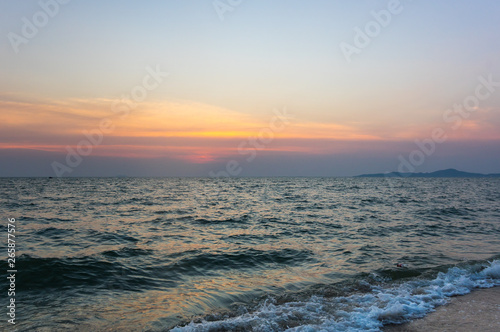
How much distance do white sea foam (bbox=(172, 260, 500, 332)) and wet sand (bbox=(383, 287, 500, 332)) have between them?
234mm

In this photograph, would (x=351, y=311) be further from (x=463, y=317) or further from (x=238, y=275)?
(x=238, y=275)

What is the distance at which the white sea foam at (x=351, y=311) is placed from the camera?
656 cm

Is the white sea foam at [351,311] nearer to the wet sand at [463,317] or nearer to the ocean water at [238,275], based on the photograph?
the ocean water at [238,275]

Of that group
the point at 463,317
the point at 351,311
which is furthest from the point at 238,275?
the point at 463,317

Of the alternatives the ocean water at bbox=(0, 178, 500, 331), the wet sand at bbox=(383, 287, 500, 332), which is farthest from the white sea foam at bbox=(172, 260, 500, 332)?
the wet sand at bbox=(383, 287, 500, 332)

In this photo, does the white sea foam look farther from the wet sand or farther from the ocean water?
the wet sand

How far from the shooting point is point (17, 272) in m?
9.94

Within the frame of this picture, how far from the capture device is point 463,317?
276 inches

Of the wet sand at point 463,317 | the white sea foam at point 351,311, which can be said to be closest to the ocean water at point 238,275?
the white sea foam at point 351,311

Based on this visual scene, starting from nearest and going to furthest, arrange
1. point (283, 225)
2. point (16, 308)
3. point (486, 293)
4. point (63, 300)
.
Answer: point (16, 308)
point (63, 300)
point (486, 293)
point (283, 225)

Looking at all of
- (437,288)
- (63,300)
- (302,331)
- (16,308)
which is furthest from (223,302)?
(437,288)

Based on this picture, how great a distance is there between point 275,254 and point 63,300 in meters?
7.91

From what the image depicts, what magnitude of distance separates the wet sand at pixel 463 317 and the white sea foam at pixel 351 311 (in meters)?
0.23

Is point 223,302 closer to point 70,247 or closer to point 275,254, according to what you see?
point 275,254
